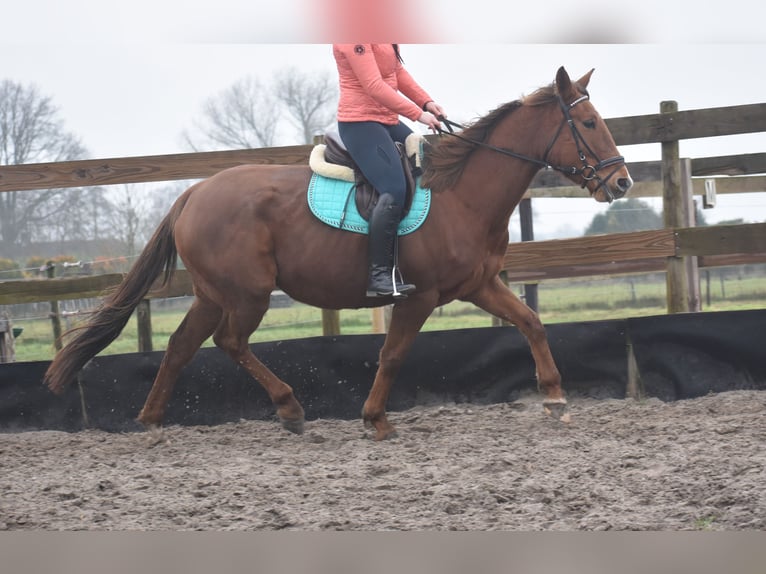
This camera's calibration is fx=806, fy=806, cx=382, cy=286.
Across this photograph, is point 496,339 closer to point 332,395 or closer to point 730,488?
point 332,395

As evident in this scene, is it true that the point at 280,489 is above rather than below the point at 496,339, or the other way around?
below

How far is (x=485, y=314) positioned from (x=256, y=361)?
38.3 ft

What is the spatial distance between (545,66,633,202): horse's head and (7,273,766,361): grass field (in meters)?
8.86

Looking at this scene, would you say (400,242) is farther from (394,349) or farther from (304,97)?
(304,97)

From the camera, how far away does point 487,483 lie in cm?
331

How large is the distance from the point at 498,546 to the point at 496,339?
5260 millimetres

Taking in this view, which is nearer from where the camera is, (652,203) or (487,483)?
(487,483)

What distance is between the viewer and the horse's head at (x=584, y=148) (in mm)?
4625

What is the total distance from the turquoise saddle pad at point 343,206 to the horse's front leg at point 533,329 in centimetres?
64

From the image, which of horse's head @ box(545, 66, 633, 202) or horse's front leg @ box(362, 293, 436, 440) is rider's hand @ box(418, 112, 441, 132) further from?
horse's front leg @ box(362, 293, 436, 440)

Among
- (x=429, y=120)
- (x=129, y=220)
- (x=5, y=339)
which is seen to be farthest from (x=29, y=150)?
(x=129, y=220)

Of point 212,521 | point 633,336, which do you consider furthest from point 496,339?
point 212,521

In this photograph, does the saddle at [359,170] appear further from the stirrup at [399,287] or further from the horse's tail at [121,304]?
the horse's tail at [121,304]

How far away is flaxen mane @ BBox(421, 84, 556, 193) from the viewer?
15.7 feet
